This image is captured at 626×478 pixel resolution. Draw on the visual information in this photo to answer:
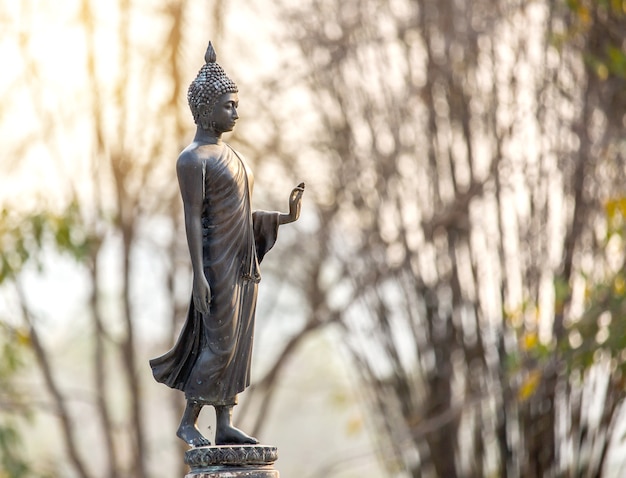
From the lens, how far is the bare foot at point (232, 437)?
5.25m

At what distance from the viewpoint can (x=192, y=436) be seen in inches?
206

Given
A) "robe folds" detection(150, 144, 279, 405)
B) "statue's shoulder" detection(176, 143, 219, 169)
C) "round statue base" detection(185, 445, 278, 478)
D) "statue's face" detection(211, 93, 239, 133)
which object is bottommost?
"round statue base" detection(185, 445, 278, 478)

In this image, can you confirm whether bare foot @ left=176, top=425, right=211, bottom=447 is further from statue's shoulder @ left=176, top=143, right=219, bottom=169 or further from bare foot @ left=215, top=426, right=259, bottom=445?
statue's shoulder @ left=176, top=143, right=219, bottom=169

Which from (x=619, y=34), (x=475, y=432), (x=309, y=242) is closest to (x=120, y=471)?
(x=309, y=242)

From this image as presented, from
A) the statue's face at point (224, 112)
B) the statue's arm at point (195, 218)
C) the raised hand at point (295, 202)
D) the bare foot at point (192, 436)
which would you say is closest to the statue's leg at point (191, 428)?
the bare foot at point (192, 436)

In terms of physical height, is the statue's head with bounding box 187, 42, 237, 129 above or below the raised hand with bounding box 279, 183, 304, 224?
above

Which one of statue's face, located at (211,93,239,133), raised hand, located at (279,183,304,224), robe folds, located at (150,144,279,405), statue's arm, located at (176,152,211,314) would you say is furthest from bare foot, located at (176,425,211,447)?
statue's face, located at (211,93,239,133)

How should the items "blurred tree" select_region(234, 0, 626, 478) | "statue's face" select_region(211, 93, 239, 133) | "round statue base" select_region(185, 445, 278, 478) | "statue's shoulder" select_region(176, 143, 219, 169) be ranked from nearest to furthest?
"round statue base" select_region(185, 445, 278, 478)
"statue's shoulder" select_region(176, 143, 219, 169)
"statue's face" select_region(211, 93, 239, 133)
"blurred tree" select_region(234, 0, 626, 478)

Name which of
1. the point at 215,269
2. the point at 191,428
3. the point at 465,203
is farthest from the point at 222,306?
the point at 465,203

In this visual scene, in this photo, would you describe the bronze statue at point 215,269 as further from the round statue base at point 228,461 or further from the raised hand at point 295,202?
the round statue base at point 228,461

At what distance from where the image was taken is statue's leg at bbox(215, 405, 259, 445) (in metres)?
5.26

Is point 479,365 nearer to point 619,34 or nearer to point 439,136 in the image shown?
point 439,136

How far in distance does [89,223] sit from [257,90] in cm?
201

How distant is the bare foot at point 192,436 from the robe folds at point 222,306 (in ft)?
0.41
